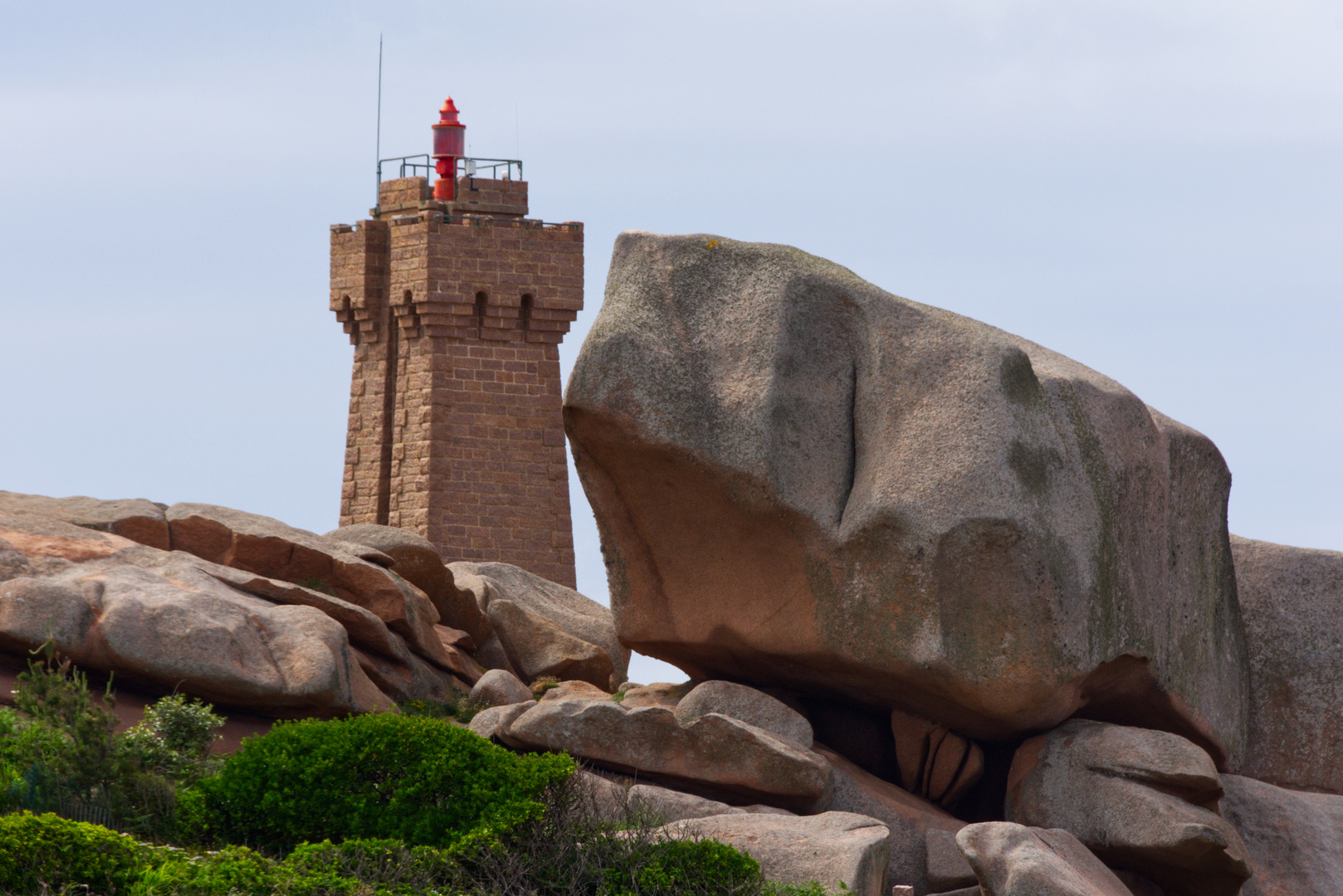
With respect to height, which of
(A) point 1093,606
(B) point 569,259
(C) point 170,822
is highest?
(B) point 569,259

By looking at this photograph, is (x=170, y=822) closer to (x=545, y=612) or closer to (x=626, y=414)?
(x=626, y=414)

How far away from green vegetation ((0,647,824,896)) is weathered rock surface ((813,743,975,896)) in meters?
2.07

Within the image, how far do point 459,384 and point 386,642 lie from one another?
20.3m

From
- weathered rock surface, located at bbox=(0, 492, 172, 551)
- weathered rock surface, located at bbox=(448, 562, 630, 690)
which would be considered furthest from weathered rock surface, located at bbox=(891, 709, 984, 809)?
weathered rock surface, located at bbox=(0, 492, 172, 551)

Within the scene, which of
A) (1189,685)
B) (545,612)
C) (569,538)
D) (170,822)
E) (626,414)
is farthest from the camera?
(569,538)

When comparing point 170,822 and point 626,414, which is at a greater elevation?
point 626,414

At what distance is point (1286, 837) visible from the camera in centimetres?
1541

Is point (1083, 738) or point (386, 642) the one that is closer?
point (1083, 738)

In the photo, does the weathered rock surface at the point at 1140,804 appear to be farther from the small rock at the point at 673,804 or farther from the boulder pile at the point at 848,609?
the small rock at the point at 673,804

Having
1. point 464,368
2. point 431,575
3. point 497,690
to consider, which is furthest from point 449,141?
point 497,690

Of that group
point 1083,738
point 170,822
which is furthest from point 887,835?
point 170,822

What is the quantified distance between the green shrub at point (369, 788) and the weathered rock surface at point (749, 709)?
289cm

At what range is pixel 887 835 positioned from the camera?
12.7 m

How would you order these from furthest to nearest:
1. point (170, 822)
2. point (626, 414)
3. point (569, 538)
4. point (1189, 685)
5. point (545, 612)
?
point (569, 538), point (545, 612), point (1189, 685), point (626, 414), point (170, 822)
